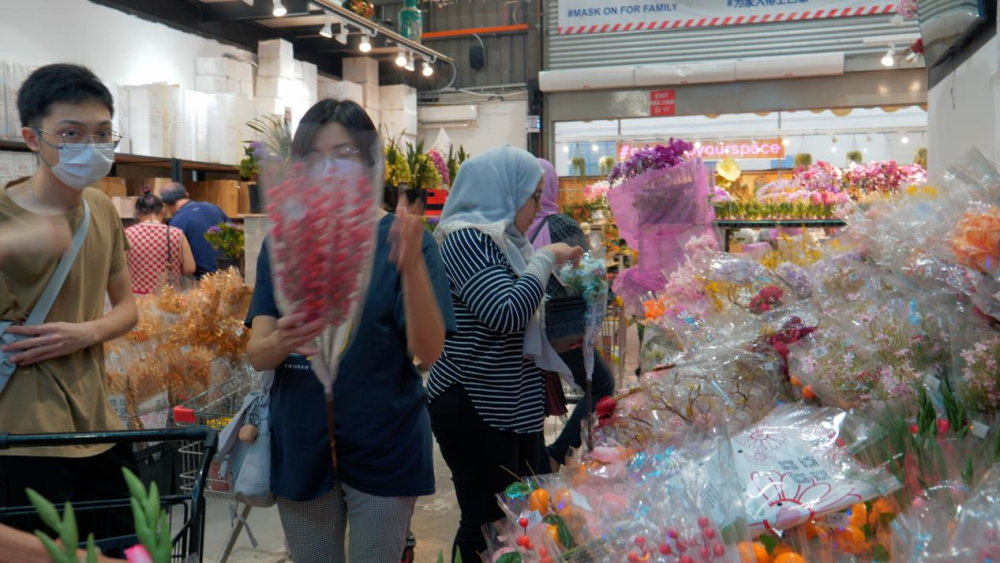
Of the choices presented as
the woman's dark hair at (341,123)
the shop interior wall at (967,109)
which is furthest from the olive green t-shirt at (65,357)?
the shop interior wall at (967,109)

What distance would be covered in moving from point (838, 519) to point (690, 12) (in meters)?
10.3

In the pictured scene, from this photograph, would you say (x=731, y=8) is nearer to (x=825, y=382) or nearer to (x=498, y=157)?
(x=498, y=157)

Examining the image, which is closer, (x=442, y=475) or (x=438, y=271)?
(x=438, y=271)

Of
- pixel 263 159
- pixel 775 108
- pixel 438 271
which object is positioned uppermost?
pixel 775 108

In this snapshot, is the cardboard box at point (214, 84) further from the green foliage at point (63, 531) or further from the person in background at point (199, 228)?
the green foliage at point (63, 531)

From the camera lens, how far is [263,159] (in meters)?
1.25

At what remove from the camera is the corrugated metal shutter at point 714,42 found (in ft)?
33.6

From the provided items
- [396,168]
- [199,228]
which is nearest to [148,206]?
[199,228]

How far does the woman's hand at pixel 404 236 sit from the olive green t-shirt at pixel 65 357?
2.75 ft

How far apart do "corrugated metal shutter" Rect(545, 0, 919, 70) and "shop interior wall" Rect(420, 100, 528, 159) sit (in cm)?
103

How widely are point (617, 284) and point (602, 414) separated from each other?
7.74 ft

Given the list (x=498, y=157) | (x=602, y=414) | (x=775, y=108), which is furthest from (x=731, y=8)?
(x=602, y=414)

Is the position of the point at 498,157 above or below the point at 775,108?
below

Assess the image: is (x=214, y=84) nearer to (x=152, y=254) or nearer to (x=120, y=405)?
(x=152, y=254)
